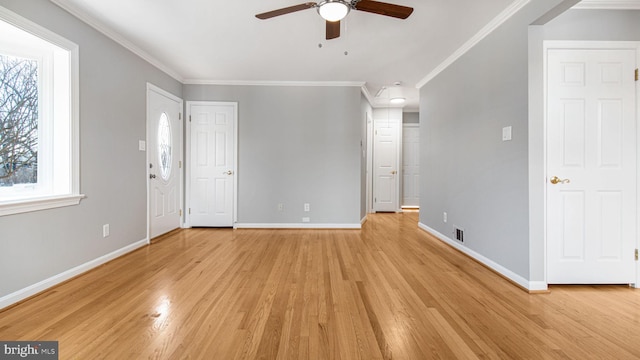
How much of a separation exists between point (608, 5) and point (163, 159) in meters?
5.39

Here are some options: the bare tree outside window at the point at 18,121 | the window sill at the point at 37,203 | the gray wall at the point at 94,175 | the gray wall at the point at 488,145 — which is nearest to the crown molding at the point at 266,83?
the gray wall at the point at 94,175

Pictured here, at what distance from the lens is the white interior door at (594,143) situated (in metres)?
2.32

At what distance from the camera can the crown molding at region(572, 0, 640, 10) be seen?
2285mm

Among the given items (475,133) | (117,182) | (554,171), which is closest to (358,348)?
(554,171)

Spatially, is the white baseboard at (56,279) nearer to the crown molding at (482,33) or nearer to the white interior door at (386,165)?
the crown molding at (482,33)

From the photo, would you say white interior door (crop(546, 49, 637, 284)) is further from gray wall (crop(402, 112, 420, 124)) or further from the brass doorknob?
gray wall (crop(402, 112, 420, 124))

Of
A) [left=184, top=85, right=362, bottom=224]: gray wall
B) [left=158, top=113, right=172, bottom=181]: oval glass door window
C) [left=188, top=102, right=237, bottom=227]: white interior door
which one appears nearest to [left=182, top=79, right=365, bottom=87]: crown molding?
[left=184, top=85, right=362, bottom=224]: gray wall

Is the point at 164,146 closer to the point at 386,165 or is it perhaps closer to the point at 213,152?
the point at 213,152

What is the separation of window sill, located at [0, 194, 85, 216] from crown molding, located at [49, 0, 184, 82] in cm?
172

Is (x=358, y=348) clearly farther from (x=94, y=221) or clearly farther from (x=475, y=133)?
(x=94, y=221)

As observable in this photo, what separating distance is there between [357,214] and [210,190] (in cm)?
260

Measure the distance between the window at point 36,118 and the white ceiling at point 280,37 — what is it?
0.46 meters

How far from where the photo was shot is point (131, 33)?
304 cm

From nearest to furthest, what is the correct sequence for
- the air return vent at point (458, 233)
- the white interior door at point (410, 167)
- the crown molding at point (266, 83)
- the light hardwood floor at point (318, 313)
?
the light hardwood floor at point (318, 313) < the air return vent at point (458, 233) < the crown molding at point (266, 83) < the white interior door at point (410, 167)
